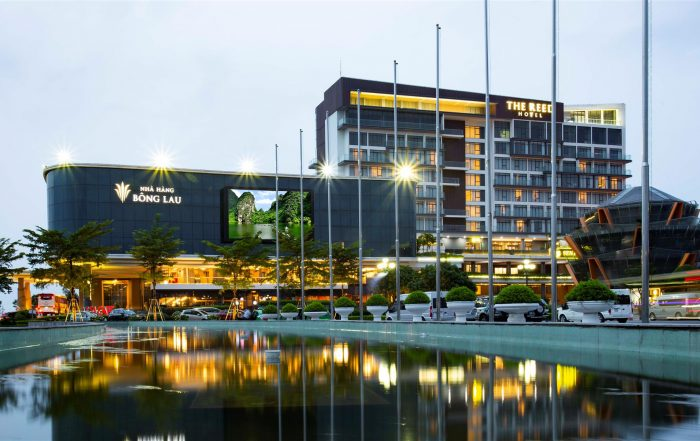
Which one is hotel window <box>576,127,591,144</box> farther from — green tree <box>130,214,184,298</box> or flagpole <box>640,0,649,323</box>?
flagpole <box>640,0,649,323</box>

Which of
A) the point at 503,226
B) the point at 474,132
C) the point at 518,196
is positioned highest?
the point at 474,132

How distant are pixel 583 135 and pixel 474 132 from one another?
21523 mm

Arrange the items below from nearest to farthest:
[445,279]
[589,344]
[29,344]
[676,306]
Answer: [589,344]
[29,344]
[676,306]
[445,279]

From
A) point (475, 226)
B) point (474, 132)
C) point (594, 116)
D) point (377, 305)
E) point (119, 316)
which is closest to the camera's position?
point (377, 305)

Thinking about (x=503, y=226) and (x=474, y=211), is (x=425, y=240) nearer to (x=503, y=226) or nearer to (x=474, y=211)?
(x=474, y=211)

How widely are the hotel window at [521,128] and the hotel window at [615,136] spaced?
59.1 feet

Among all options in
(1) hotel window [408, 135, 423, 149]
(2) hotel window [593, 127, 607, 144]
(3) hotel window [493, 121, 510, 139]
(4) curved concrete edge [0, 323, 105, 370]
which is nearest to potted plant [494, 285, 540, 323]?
(4) curved concrete edge [0, 323, 105, 370]

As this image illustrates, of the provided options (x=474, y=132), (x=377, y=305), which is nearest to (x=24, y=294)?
(x=474, y=132)

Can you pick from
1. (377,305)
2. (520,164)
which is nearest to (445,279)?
(377,305)

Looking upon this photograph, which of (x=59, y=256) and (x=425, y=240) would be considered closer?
(x=59, y=256)

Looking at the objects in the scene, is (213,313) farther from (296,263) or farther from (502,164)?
(502,164)

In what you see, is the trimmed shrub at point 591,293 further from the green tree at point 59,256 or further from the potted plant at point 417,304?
the green tree at point 59,256

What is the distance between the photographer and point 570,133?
14675 cm

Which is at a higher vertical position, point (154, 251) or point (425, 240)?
point (425, 240)
